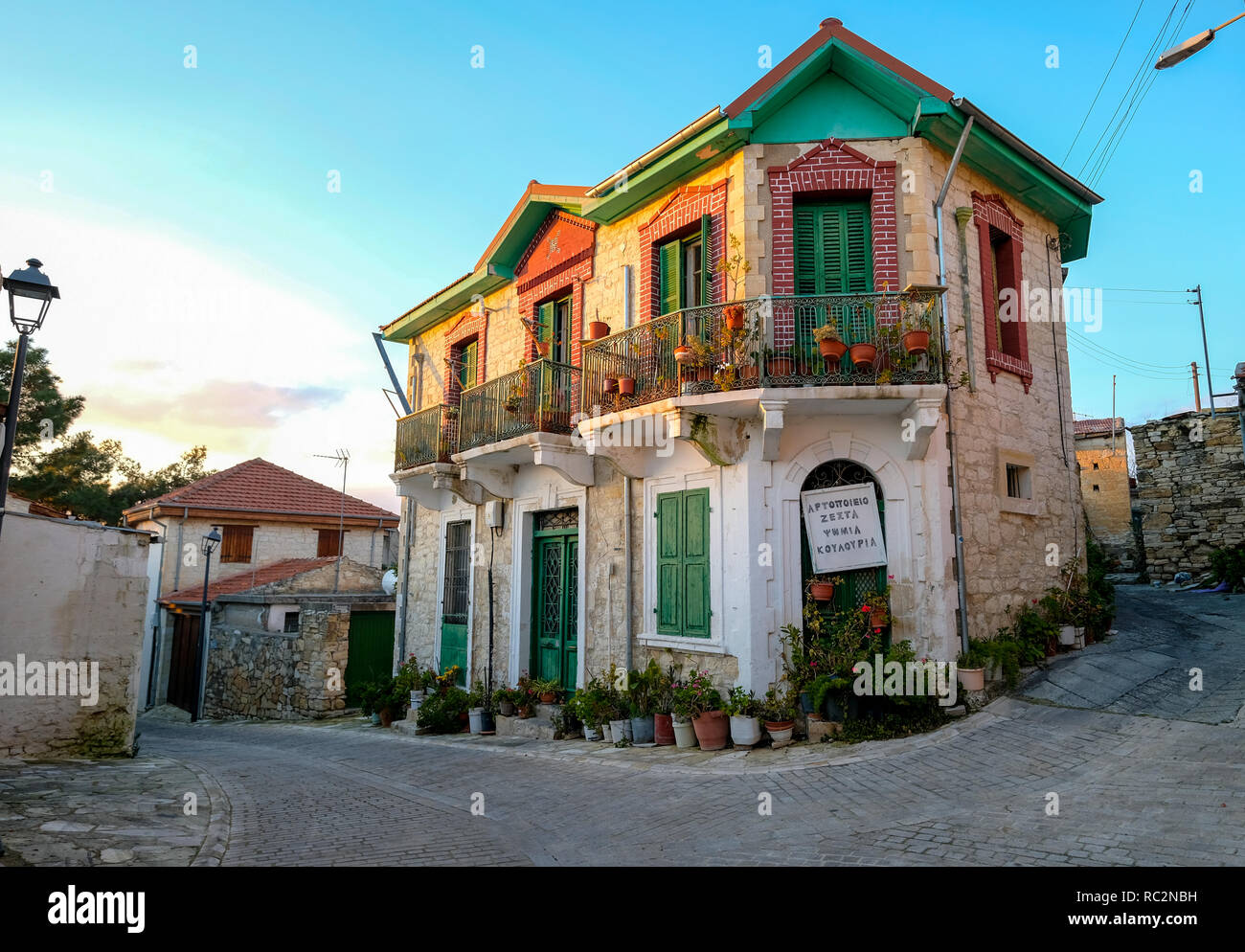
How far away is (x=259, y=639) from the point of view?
17.8 m

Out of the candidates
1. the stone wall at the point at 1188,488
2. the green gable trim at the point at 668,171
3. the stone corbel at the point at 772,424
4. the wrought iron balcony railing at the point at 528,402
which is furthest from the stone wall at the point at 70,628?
the stone wall at the point at 1188,488

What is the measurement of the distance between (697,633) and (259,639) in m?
12.7

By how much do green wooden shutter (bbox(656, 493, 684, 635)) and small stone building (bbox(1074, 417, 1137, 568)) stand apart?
1792 cm

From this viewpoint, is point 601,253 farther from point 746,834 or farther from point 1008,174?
point 746,834

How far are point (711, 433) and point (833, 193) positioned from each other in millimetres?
3393

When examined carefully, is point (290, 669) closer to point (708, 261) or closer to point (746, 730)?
point (746, 730)

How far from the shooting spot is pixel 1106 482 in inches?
981

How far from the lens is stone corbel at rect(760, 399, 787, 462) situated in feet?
27.6

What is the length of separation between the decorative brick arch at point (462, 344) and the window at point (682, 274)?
4.89 metres

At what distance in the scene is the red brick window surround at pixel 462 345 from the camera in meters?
14.7

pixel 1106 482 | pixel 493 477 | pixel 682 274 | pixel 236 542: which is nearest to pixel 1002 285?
pixel 682 274

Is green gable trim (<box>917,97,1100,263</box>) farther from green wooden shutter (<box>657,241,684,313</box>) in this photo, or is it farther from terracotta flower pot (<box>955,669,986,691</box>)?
terracotta flower pot (<box>955,669,986,691</box>)
